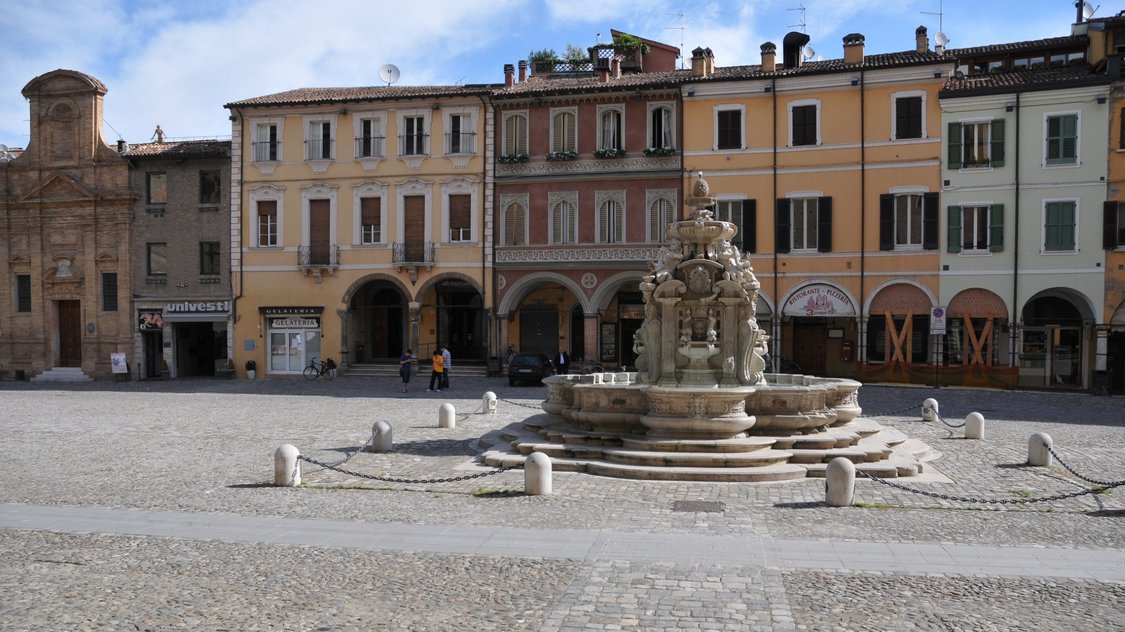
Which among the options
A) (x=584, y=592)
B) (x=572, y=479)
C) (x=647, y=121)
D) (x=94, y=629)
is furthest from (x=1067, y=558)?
(x=647, y=121)

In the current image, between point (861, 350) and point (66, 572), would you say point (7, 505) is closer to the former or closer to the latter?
point (66, 572)

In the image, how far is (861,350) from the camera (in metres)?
32.5

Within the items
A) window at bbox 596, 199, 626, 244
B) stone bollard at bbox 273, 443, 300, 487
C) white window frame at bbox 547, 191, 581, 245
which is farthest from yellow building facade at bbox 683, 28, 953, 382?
stone bollard at bbox 273, 443, 300, 487

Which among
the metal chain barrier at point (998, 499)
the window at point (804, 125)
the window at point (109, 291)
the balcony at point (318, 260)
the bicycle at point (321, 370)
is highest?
the window at point (804, 125)

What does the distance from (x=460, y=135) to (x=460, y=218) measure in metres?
3.43

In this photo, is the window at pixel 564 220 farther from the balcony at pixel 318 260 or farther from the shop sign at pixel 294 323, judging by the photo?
the shop sign at pixel 294 323

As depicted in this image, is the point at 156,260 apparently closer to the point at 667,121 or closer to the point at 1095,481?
the point at 667,121

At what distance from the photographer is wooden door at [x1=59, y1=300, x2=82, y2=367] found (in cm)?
3875

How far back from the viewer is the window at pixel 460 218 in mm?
36375

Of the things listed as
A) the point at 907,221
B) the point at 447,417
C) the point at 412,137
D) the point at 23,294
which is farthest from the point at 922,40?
the point at 23,294

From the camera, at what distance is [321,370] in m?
35.9

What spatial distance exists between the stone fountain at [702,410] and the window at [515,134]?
65.9 ft

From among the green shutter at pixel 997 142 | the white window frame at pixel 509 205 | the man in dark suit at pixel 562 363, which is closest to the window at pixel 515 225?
the white window frame at pixel 509 205

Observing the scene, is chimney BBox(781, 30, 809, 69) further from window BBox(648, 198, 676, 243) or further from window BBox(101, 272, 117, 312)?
window BBox(101, 272, 117, 312)
